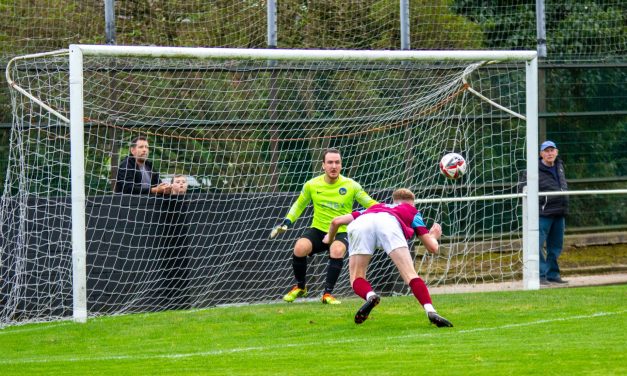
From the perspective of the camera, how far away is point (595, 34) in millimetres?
18156

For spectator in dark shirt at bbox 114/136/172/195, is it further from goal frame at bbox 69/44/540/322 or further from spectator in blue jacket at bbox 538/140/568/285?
spectator in blue jacket at bbox 538/140/568/285

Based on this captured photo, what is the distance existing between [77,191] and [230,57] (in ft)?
7.60


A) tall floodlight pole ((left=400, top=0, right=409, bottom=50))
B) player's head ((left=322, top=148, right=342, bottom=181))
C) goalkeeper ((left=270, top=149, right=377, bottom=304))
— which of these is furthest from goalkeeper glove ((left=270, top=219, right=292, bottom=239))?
tall floodlight pole ((left=400, top=0, right=409, bottom=50))

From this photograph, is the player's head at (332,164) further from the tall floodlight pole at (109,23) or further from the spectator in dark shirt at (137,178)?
the tall floodlight pole at (109,23)

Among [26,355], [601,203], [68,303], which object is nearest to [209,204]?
[68,303]

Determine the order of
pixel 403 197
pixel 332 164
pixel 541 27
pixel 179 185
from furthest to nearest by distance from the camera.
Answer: pixel 541 27 < pixel 179 185 < pixel 332 164 < pixel 403 197

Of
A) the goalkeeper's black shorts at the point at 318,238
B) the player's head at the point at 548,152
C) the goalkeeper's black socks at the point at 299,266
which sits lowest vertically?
the goalkeeper's black socks at the point at 299,266

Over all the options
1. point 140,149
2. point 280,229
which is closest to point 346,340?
point 280,229

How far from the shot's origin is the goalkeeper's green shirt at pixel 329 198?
44.3 ft

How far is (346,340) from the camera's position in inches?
401

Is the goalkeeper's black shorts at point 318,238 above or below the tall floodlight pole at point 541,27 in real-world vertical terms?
below

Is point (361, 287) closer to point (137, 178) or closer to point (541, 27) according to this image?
point (137, 178)

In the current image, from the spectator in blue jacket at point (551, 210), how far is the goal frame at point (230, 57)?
61.9 inches

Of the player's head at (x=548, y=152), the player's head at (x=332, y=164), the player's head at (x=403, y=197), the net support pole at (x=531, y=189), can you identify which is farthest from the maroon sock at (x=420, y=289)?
the player's head at (x=548, y=152)
